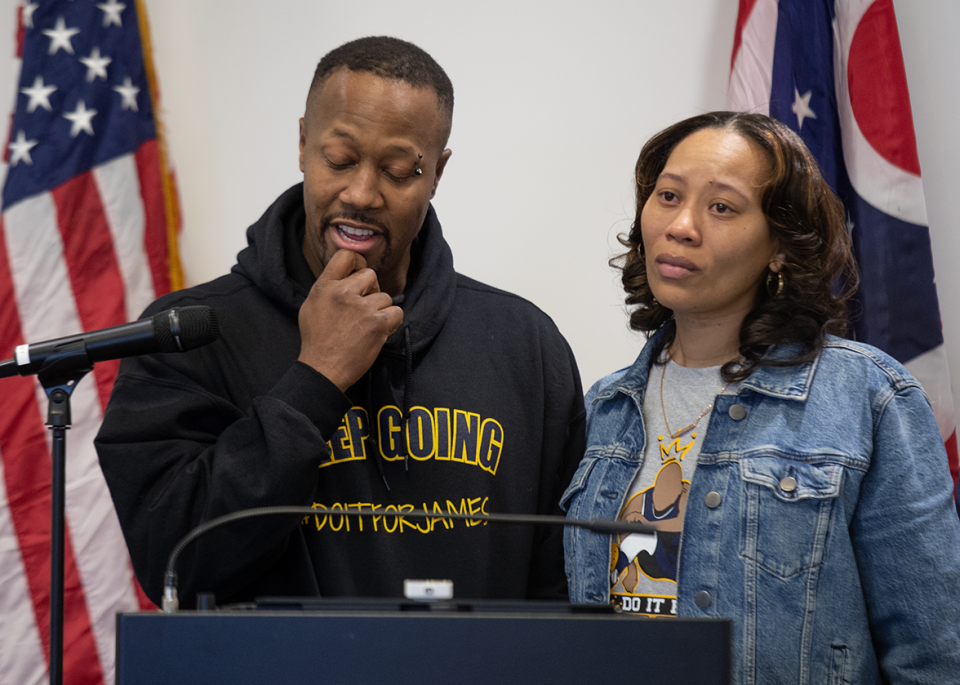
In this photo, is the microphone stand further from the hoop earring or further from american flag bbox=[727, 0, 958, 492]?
american flag bbox=[727, 0, 958, 492]

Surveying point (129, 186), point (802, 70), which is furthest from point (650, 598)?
point (129, 186)

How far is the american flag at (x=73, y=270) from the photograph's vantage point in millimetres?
2129

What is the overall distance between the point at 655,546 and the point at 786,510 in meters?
0.22

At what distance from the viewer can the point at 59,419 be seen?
113 cm

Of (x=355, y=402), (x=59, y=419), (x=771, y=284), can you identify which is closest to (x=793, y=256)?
(x=771, y=284)

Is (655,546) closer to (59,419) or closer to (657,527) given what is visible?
(657,527)

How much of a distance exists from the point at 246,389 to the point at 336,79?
22.0 inches

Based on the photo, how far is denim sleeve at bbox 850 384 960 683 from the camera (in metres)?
1.23

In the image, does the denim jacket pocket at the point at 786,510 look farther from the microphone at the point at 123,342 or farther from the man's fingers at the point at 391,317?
the microphone at the point at 123,342

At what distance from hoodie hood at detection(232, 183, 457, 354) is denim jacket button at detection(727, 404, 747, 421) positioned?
545 mm

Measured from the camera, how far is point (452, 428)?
154 centimetres

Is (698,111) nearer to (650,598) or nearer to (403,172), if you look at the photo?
(403,172)

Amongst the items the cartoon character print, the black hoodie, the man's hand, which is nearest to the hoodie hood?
the black hoodie

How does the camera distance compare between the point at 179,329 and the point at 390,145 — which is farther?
the point at 390,145
